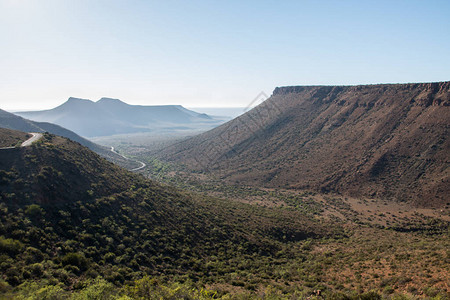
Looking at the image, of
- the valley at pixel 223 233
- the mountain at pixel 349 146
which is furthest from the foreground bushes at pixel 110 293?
the mountain at pixel 349 146

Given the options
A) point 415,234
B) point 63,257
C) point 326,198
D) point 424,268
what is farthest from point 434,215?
point 63,257

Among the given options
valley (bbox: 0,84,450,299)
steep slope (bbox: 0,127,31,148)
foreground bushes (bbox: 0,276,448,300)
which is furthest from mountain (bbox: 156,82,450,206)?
steep slope (bbox: 0,127,31,148)

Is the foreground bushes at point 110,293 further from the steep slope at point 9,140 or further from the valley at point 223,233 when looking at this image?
the steep slope at point 9,140

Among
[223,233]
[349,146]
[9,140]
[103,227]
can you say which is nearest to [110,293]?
[103,227]

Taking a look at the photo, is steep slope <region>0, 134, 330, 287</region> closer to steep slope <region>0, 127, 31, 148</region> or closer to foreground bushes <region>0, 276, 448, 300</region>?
foreground bushes <region>0, 276, 448, 300</region>

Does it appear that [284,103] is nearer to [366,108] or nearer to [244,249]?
[366,108]

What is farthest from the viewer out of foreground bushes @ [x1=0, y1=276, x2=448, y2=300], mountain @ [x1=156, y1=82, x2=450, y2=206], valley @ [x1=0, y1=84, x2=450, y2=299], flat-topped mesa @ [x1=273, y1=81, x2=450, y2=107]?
flat-topped mesa @ [x1=273, y1=81, x2=450, y2=107]
